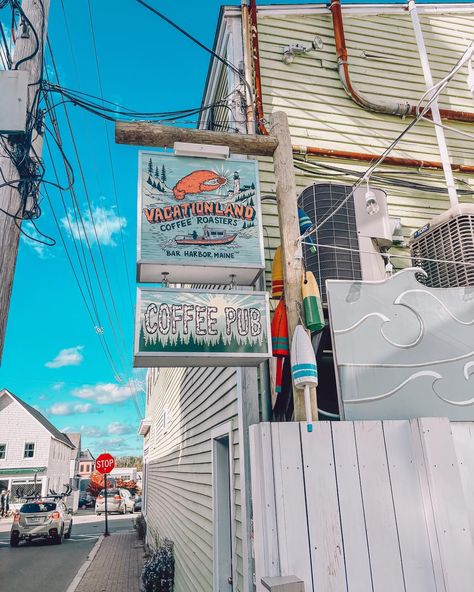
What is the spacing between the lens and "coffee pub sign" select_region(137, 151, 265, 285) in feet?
11.2

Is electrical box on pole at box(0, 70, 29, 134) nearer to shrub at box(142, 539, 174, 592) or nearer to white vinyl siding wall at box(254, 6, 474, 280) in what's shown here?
white vinyl siding wall at box(254, 6, 474, 280)

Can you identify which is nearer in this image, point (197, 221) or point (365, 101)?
point (197, 221)

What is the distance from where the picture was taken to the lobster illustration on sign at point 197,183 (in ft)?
11.8

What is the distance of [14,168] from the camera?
3.57m

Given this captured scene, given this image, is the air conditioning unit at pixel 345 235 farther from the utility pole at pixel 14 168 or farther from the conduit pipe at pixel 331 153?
the utility pole at pixel 14 168

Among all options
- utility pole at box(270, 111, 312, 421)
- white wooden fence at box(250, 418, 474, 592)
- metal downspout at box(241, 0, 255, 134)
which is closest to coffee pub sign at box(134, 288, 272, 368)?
utility pole at box(270, 111, 312, 421)

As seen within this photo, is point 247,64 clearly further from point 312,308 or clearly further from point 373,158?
point 312,308

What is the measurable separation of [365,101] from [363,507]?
522 centimetres

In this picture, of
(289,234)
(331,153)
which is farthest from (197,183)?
(331,153)

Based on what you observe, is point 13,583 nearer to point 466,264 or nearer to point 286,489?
point 286,489

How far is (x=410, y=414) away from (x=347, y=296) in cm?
98

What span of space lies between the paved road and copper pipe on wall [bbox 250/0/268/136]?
981cm

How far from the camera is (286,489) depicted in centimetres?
255

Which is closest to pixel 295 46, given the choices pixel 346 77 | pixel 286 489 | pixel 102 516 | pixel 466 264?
pixel 346 77
